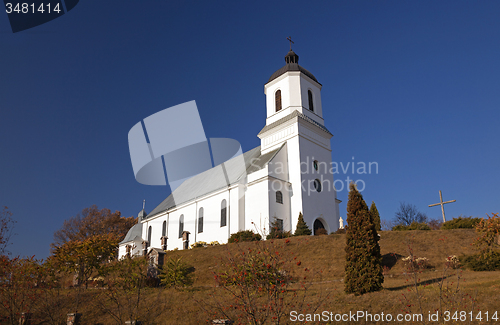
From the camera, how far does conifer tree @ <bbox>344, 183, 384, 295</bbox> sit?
12.1 meters

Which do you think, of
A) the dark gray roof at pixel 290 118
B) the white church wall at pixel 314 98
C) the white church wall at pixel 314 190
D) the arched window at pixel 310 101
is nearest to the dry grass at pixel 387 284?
the white church wall at pixel 314 190

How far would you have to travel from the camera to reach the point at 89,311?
13148mm

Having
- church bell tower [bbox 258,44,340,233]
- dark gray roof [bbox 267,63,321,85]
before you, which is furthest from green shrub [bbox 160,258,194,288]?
dark gray roof [bbox 267,63,321,85]

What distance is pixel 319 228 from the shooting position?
26.9m

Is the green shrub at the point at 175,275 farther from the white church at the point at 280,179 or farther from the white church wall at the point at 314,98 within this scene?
the white church wall at the point at 314,98

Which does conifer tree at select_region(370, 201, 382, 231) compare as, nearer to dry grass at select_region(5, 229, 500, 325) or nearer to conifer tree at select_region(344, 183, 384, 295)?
dry grass at select_region(5, 229, 500, 325)

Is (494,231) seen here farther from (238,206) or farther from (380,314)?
(238,206)

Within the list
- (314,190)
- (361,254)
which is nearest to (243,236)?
(314,190)

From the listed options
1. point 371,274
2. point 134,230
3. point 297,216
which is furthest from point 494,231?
point 134,230

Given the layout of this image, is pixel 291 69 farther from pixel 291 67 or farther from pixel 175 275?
pixel 175 275

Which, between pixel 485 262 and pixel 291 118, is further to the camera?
pixel 291 118

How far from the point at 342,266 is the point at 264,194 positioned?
9.42 meters

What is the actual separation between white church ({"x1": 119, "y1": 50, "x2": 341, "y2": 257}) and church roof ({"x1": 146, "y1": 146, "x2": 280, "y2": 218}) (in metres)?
0.14

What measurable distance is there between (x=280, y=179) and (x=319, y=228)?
4787 mm
